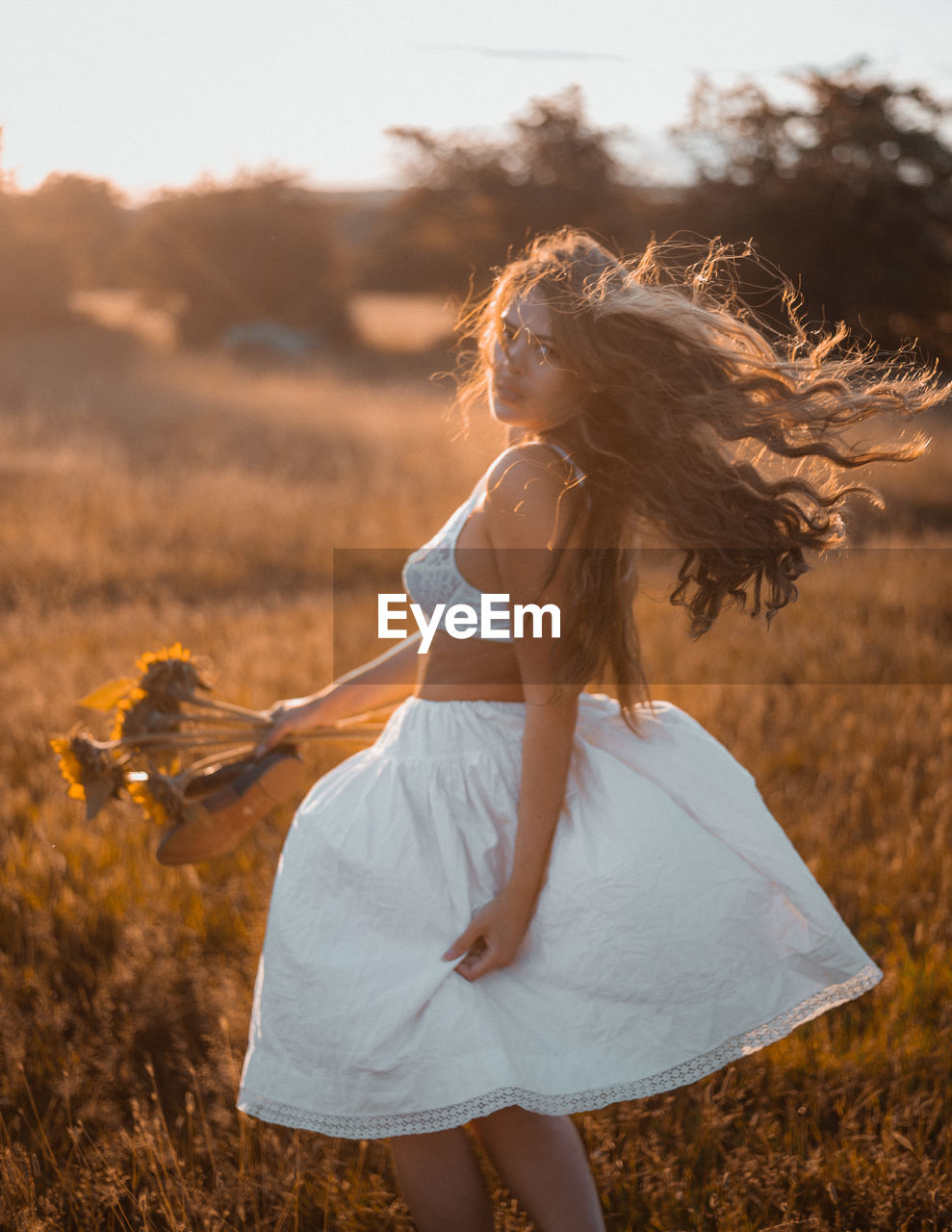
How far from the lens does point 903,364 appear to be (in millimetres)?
1973

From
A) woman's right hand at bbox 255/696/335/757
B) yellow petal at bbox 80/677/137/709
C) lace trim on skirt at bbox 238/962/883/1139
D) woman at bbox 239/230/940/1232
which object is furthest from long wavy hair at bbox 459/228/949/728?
yellow petal at bbox 80/677/137/709

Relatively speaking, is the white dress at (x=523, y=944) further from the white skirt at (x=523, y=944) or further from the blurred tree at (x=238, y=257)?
the blurred tree at (x=238, y=257)

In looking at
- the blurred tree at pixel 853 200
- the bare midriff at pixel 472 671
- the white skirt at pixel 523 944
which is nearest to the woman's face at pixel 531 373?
the bare midriff at pixel 472 671

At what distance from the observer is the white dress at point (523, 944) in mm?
1549

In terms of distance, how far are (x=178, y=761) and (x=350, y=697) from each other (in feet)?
1.55

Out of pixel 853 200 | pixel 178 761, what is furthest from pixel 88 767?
pixel 853 200

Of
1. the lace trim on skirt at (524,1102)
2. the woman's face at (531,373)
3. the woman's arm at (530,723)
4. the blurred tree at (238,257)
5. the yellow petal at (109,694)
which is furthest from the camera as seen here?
the blurred tree at (238,257)

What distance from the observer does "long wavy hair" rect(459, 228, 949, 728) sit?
1706mm

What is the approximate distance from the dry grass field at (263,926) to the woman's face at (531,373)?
1600 mm

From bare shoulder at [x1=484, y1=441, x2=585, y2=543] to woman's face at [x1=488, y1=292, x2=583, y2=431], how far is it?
13 cm

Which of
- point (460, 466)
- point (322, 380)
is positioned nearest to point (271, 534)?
point (460, 466)

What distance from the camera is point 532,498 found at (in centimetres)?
165

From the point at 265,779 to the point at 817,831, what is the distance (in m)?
2.13

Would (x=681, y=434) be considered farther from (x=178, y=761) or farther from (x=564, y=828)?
(x=178, y=761)
